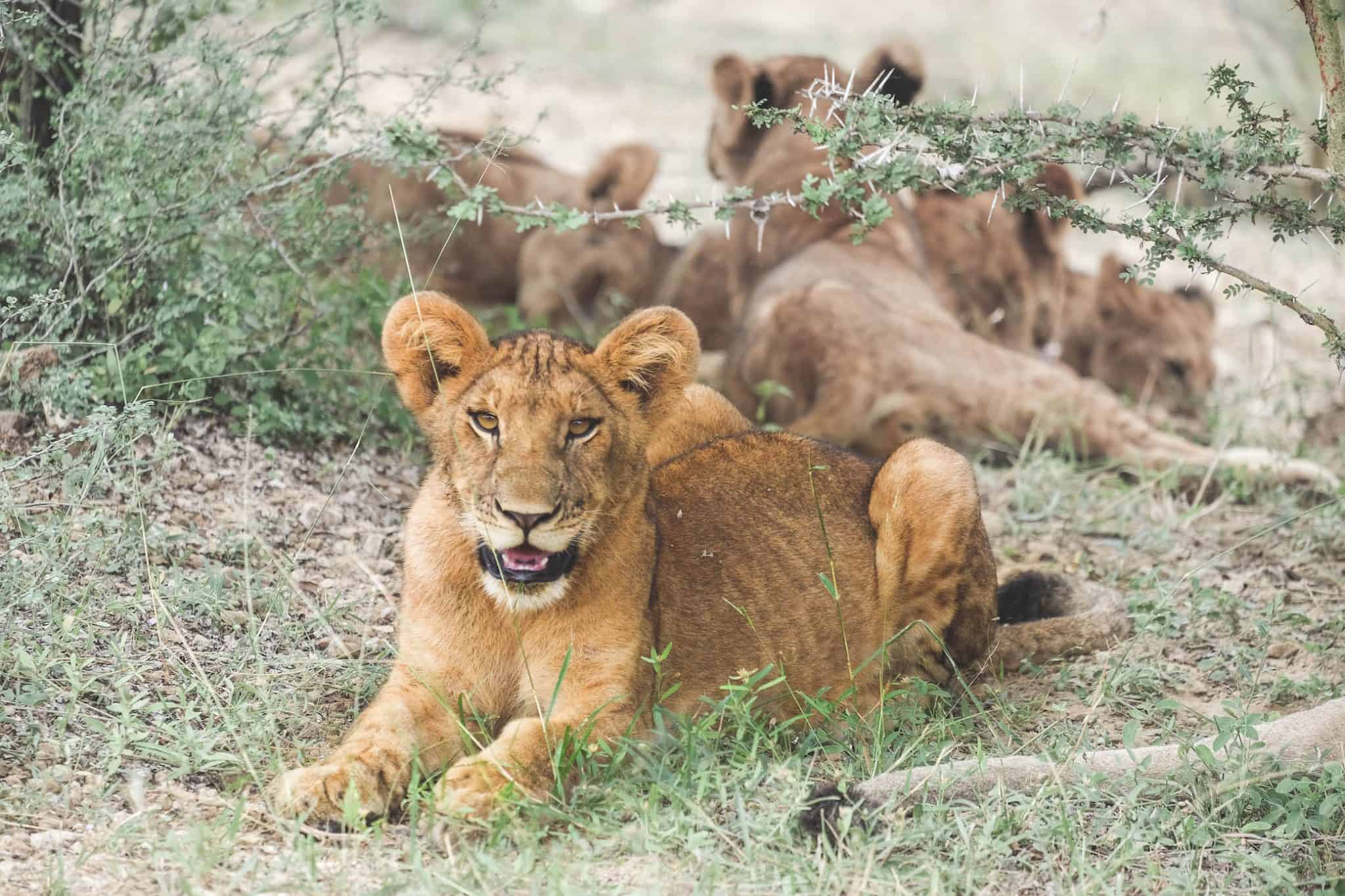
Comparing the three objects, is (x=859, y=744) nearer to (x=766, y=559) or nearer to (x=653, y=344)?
(x=766, y=559)

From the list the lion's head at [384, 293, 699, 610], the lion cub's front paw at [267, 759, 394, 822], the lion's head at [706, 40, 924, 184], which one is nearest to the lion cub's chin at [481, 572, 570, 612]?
the lion's head at [384, 293, 699, 610]

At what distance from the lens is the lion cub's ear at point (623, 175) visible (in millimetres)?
8594

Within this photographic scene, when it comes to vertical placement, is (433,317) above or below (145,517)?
above

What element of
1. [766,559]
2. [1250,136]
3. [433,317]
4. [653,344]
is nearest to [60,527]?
[433,317]

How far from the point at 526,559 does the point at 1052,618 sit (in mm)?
2195

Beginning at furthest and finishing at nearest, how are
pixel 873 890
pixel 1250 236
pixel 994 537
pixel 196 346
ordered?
pixel 1250 236
pixel 994 537
pixel 196 346
pixel 873 890

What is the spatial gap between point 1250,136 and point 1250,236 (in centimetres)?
967

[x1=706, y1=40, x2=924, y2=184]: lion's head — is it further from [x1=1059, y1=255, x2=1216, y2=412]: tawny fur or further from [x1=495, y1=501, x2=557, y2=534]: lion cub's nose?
[x1=495, y1=501, x2=557, y2=534]: lion cub's nose

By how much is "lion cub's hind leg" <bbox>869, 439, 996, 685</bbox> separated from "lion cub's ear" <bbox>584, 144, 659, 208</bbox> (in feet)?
14.2

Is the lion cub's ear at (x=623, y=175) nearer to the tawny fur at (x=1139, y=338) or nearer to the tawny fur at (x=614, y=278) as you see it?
the tawny fur at (x=614, y=278)

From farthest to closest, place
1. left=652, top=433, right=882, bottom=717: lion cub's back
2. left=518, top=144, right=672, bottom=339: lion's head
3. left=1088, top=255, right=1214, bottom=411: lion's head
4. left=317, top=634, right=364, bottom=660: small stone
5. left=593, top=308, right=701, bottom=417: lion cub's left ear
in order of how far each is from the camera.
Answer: left=1088, top=255, right=1214, bottom=411: lion's head < left=518, top=144, right=672, bottom=339: lion's head < left=317, top=634, right=364, bottom=660: small stone < left=652, top=433, right=882, bottom=717: lion cub's back < left=593, top=308, right=701, bottom=417: lion cub's left ear

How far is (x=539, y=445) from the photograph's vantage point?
3463 mm

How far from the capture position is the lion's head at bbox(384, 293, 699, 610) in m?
3.41

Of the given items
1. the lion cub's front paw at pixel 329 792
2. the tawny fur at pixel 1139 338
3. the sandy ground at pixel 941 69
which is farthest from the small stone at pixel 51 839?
the tawny fur at pixel 1139 338
